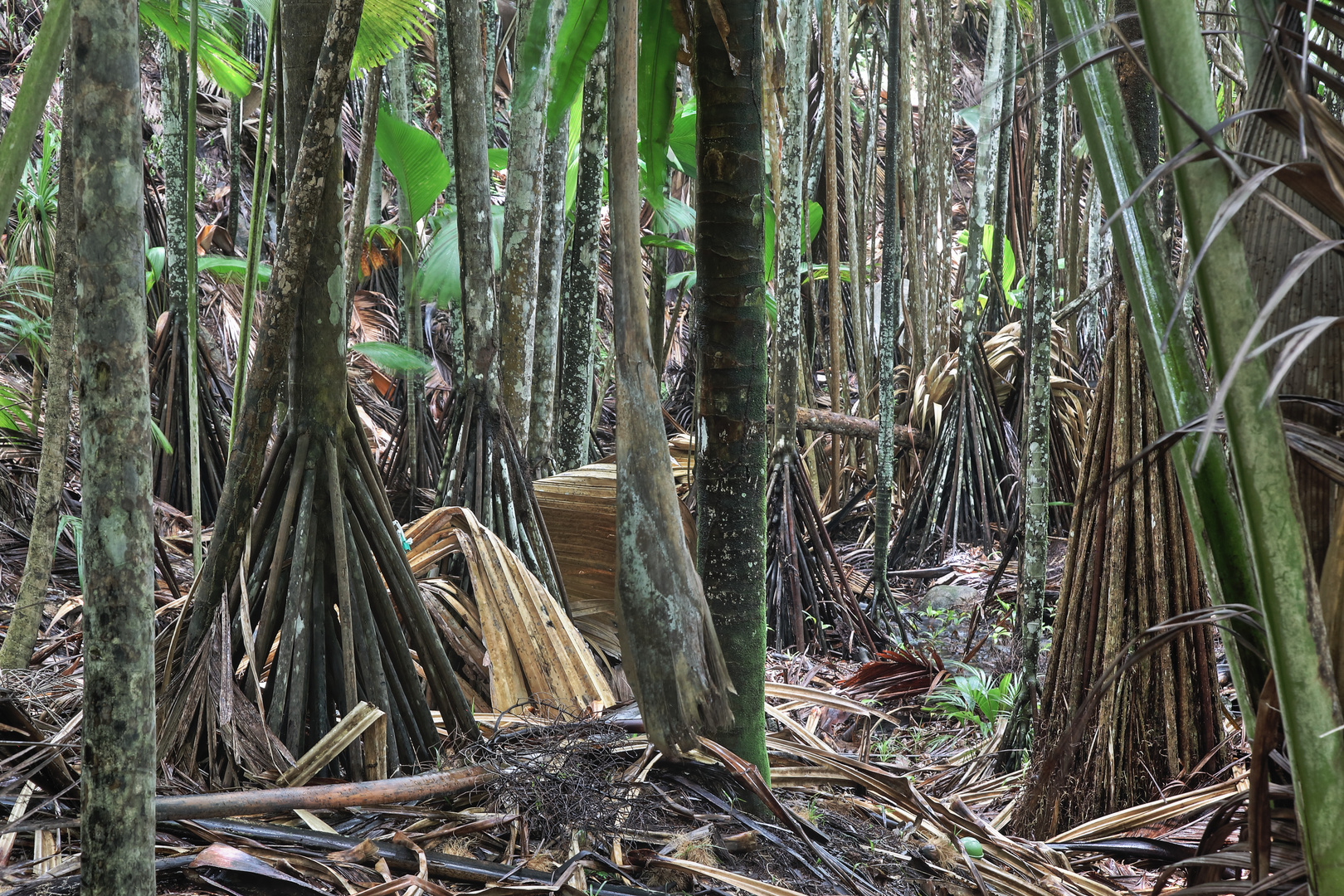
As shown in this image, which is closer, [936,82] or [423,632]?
[423,632]

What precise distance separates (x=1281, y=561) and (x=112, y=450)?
2.95 ft

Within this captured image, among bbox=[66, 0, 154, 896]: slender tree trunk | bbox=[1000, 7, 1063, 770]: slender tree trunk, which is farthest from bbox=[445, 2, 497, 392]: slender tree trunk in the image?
bbox=[66, 0, 154, 896]: slender tree trunk

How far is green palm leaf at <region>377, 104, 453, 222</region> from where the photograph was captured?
4.02 metres

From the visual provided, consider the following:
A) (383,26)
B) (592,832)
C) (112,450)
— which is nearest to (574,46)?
(112,450)

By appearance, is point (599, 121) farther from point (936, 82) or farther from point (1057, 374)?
point (1057, 374)

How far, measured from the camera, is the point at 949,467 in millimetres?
4910

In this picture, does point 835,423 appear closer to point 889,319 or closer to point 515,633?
point 889,319

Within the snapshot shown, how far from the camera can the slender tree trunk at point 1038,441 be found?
2443mm

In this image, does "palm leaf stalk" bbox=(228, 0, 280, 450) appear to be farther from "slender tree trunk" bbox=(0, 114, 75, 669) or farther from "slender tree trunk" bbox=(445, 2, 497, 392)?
"slender tree trunk" bbox=(445, 2, 497, 392)

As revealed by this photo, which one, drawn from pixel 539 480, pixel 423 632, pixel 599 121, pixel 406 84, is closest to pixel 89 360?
pixel 423 632

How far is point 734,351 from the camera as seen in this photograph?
4.64 ft

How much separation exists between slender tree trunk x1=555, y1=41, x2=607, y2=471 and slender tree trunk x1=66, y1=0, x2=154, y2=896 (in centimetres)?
279

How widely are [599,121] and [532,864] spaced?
108 inches

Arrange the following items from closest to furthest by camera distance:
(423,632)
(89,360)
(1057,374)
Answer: (89,360) < (423,632) < (1057,374)
